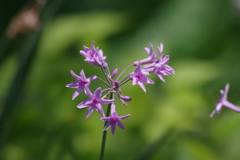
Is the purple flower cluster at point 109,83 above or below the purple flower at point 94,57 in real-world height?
below

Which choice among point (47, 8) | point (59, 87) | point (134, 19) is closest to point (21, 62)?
point (47, 8)

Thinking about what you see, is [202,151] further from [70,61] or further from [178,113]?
[70,61]

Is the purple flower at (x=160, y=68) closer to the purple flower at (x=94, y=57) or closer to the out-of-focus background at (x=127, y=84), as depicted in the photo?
the purple flower at (x=94, y=57)

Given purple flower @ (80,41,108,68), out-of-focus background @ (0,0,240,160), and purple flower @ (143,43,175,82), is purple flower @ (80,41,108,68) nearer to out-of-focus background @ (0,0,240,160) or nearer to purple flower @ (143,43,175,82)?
purple flower @ (143,43,175,82)

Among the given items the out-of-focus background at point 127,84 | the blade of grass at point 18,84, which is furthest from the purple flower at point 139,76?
the blade of grass at point 18,84

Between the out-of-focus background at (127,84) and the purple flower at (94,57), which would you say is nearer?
the purple flower at (94,57)

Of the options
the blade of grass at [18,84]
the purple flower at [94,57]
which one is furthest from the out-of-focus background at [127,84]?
the purple flower at [94,57]

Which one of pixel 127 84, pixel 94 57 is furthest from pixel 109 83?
pixel 127 84

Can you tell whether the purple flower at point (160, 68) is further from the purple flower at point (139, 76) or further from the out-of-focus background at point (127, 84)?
the out-of-focus background at point (127, 84)
